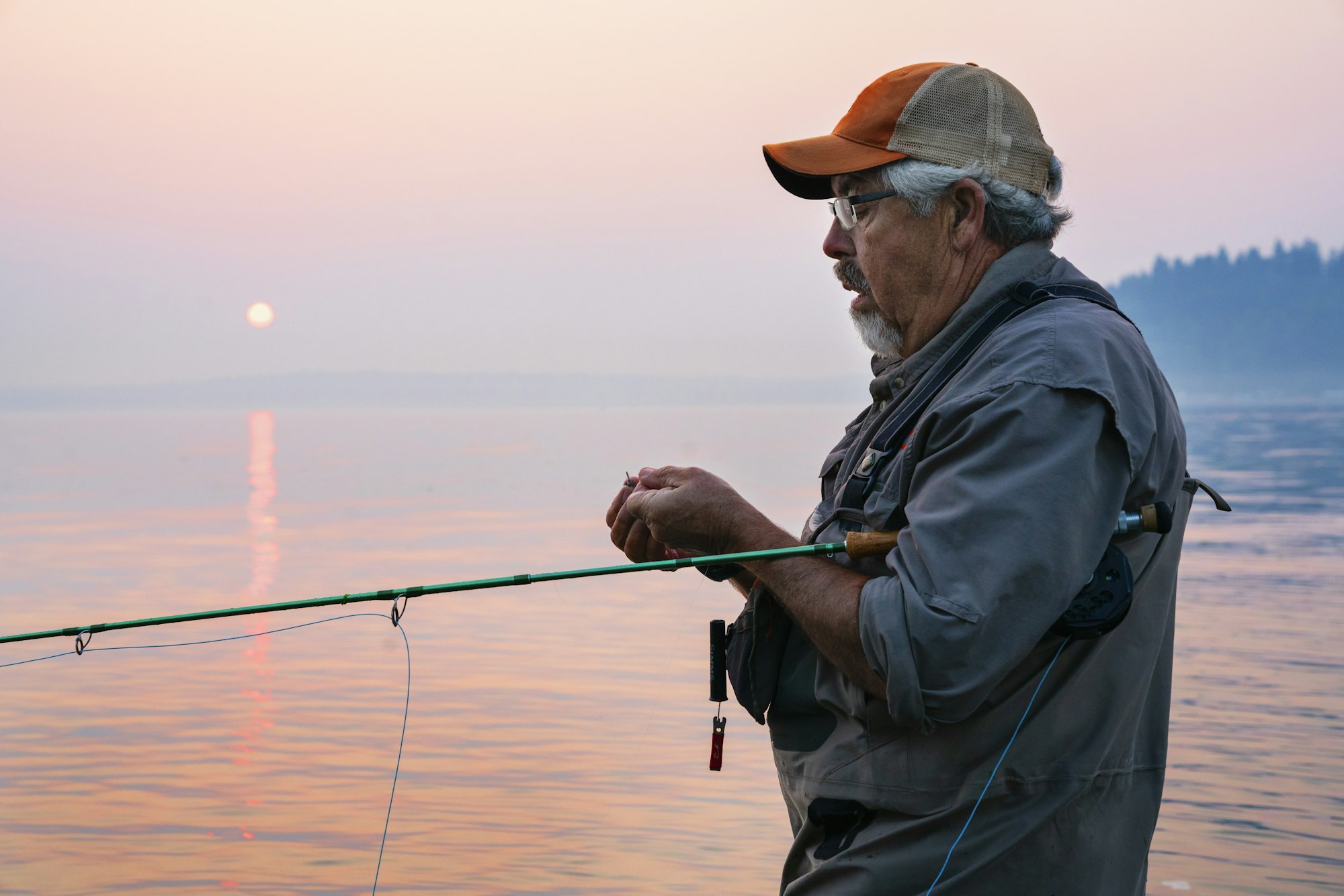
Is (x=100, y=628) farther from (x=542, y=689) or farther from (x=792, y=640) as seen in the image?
(x=542, y=689)

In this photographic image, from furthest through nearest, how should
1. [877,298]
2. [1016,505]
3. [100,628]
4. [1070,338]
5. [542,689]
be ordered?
[542,689] < [100,628] < [877,298] < [1070,338] < [1016,505]

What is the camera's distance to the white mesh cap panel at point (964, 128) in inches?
76.3

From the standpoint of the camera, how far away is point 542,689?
270 inches

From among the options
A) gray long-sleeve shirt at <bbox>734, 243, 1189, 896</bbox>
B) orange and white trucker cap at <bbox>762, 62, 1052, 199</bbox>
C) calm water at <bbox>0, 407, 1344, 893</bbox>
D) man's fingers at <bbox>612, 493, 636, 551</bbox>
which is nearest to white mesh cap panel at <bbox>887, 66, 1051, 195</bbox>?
orange and white trucker cap at <bbox>762, 62, 1052, 199</bbox>

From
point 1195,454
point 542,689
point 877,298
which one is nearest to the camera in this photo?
point 877,298

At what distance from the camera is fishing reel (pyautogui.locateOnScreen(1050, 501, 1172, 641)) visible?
166cm

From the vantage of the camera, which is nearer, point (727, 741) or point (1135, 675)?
point (1135, 675)

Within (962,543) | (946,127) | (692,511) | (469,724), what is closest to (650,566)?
(692,511)

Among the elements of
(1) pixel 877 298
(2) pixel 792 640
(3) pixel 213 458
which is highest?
(1) pixel 877 298

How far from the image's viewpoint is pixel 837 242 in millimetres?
2125

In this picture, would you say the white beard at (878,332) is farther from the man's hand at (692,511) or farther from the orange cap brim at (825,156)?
the man's hand at (692,511)

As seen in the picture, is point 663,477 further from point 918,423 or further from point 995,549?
point 995,549

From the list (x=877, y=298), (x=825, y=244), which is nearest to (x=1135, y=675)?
(x=877, y=298)

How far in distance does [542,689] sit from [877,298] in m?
5.14
